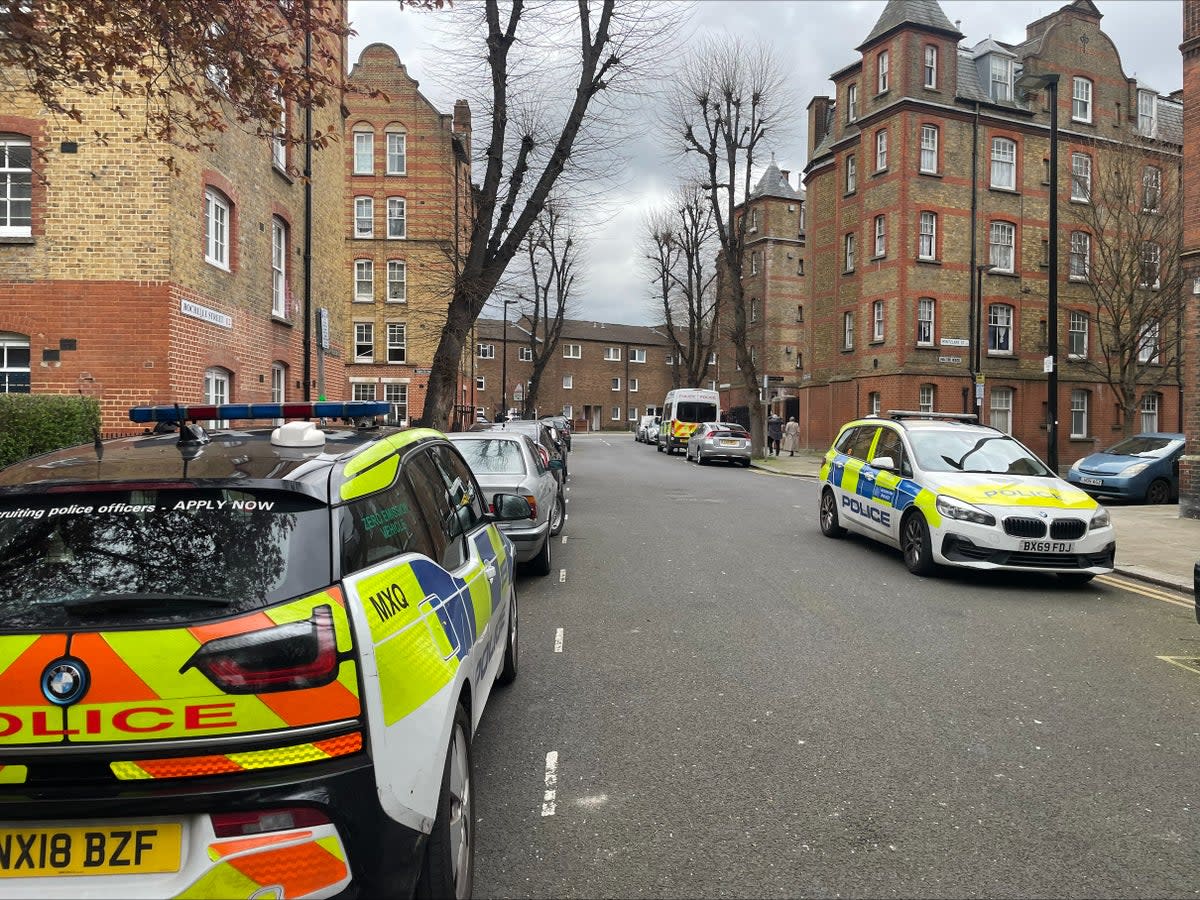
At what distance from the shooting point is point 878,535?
1070 cm

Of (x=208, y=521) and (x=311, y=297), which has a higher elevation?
(x=311, y=297)

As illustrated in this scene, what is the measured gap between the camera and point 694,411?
40.9 m

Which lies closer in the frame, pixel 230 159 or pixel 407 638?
pixel 407 638

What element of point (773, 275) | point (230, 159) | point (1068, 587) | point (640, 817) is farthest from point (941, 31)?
point (640, 817)

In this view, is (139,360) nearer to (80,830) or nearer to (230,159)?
(230,159)

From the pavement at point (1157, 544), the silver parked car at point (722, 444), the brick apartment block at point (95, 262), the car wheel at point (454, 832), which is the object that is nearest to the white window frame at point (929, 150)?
the silver parked car at point (722, 444)

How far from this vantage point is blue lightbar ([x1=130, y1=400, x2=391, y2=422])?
11.7ft

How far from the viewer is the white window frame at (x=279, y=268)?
1794 centimetres

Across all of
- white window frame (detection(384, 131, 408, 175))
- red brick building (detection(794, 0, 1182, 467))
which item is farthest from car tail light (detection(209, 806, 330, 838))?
white window frame (detection(384, 131, 408, 175))

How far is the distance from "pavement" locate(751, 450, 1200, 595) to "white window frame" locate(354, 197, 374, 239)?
111 ft

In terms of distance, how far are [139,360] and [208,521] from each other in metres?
11.8

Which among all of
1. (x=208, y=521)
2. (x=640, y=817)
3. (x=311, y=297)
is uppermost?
(x=311, y=297)

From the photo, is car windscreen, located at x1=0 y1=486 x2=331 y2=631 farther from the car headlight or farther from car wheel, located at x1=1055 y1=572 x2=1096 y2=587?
car wheel, located at x1=1055 y1=572 x2=1096 y2=587

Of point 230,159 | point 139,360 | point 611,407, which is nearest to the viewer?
point 139,360
